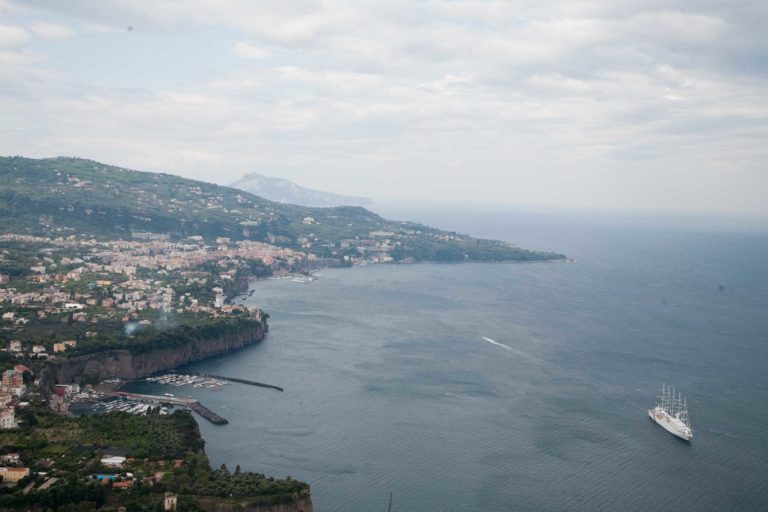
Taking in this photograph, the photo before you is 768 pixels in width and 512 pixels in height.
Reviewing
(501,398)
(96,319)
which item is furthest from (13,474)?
(96,319)

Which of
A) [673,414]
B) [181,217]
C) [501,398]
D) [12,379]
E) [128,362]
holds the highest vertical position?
[181,217]

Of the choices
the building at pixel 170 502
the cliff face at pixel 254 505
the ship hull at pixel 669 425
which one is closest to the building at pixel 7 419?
the building at pixel 170 502

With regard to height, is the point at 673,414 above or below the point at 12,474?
above

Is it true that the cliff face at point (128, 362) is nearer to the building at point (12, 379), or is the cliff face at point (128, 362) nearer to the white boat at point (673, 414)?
the building at point (12, 379)

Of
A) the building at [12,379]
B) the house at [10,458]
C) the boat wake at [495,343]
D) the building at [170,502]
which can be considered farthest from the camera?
the boat wake at [495,343]

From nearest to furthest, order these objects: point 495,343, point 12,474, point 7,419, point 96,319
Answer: point 12,474 < point 7,419 < point 96,319 < point 495,343

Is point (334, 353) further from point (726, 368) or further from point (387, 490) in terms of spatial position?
point (726, 368)

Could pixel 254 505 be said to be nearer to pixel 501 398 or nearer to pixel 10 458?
pixel 10 458

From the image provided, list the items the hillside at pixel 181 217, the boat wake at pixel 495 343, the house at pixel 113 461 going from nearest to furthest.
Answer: the house at pixel 113 461
the boat wake at pixel 495 343
the hillside at pixel 181 217
